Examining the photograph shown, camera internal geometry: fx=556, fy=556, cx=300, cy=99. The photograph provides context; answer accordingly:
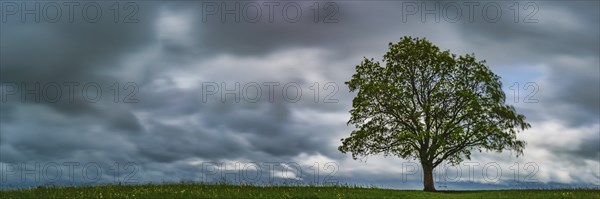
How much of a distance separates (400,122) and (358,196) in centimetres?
2021

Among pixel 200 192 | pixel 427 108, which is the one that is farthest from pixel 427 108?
pixel 200 192

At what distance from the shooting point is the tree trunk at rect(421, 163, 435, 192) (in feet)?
145

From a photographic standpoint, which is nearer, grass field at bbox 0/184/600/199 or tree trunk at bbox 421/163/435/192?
grass field at bbox 0/184/600/199

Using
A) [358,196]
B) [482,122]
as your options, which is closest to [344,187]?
[358,196]

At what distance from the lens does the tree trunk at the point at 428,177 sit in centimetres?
4422

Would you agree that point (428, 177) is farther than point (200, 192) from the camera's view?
Yes

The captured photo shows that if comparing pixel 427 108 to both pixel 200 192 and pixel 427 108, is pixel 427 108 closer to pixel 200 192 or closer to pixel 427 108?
pixel 427 108

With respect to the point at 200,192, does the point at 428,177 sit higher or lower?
lower

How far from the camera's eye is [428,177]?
44719 millimetres

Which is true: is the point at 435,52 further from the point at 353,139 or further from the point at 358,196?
the point at 358,196

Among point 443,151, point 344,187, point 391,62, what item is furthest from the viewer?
point 391,62

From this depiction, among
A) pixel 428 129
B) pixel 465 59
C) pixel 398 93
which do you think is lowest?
pixel 428 129

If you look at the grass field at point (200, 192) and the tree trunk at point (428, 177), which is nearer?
the grass field at point (200, 192)

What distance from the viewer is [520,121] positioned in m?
45.6
